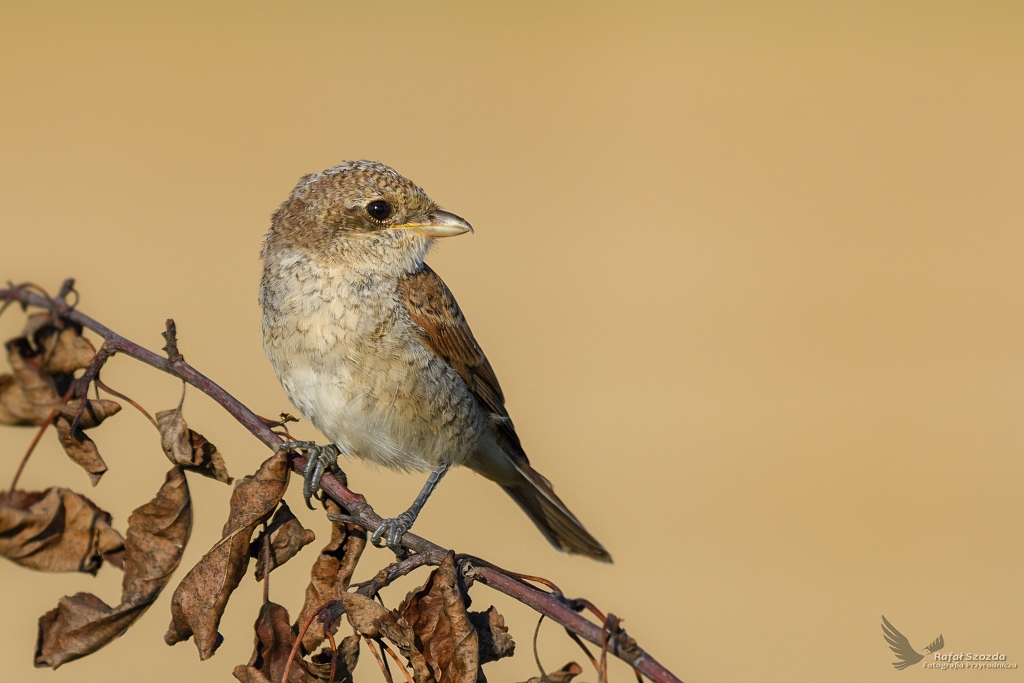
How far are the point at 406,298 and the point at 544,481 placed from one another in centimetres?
89

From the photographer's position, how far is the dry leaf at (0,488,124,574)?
2074 millimetres

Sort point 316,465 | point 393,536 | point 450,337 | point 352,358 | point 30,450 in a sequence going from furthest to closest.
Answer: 1. point 450,337
2. point 352,358
3. point 316,465
4. point 393,536
5. point 30,450

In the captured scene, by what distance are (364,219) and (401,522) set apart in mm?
1058

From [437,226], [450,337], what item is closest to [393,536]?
[450,337]

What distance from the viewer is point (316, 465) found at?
293 centimetres

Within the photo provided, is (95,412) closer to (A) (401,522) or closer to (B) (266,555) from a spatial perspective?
(B) (266,555)

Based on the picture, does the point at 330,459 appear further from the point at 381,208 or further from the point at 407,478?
the point at 407,478

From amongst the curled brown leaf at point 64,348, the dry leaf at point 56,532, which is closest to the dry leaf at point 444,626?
the dry leaf at point 56,532

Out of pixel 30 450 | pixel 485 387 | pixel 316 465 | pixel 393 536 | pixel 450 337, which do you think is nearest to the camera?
pixel 30 450

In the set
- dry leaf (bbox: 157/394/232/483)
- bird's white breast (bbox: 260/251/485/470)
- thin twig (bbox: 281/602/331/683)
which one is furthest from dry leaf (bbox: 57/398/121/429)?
bird's white breast (bbox: 260/251/485/470)

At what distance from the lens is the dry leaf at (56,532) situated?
2074 millimetres

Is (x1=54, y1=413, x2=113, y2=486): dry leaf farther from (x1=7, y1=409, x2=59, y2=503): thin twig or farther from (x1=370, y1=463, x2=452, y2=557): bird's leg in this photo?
(x1=370, y1=463, x2=452, y2=557): bird's leg

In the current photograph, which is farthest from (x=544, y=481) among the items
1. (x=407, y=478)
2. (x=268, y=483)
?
(x=407, y=478)

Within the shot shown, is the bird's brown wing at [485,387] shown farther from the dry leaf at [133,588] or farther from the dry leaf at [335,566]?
the dry leaf at [133,588]
